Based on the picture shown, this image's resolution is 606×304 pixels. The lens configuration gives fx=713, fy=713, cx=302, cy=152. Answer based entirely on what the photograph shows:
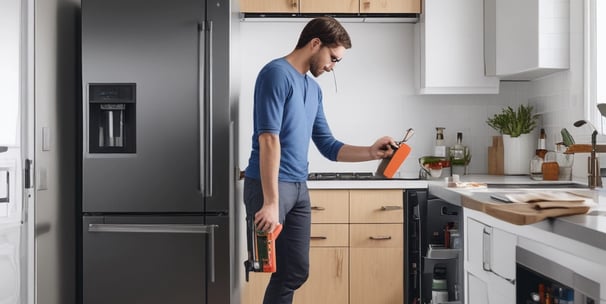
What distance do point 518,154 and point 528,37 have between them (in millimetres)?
722

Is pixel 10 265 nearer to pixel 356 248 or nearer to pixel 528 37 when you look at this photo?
pixel 356 248

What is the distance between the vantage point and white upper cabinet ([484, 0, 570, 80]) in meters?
3.50

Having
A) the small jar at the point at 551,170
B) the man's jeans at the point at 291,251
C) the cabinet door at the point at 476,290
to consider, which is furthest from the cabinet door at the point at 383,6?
the cabinet door at the point at 476,290

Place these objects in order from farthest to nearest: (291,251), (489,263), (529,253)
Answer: (291,251) → (489,263) → (529,253)

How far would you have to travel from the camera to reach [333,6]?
3957 millimetres

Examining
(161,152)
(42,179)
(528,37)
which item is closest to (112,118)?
(161,152)

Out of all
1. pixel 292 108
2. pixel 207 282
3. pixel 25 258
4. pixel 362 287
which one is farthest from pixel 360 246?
pixel 25 258

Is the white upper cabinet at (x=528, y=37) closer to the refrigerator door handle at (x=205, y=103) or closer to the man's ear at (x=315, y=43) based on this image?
the man's ear at (x=315, y=43)

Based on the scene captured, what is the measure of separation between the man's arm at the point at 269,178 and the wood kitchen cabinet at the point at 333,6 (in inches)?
55.8

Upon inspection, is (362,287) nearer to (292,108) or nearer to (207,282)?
(207,282)

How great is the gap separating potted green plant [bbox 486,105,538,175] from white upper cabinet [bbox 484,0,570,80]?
0.25 meters

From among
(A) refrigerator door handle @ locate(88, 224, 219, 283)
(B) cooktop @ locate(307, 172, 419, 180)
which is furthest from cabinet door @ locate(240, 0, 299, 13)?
(A) refrigerator door handle @ locate(88, 224, 219, 283)

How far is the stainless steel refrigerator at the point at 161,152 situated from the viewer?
3.31 meters

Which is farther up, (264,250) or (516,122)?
(516,122)
